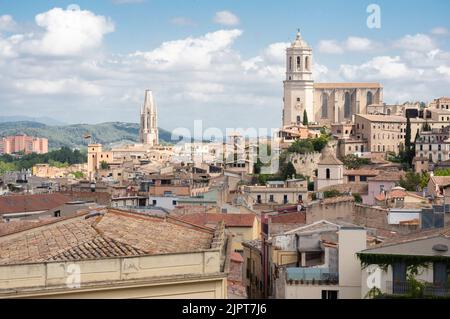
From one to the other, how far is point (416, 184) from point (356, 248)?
26.6 metres

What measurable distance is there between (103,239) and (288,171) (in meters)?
40.2

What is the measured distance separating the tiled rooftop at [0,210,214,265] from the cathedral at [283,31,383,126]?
79.3 meters

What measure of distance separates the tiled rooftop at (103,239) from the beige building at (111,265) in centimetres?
1

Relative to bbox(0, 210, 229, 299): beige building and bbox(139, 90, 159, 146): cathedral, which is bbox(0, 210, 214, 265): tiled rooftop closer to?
bbox(0, 210, 229, 299): beige building

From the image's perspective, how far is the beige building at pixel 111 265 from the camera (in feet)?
33.3

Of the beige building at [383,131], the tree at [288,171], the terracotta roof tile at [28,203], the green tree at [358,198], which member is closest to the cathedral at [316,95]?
the beige building at [383,131]

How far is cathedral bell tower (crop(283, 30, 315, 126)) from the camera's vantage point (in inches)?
3702

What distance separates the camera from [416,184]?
131 ft

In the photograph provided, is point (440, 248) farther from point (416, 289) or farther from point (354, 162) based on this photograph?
point (354, 162)

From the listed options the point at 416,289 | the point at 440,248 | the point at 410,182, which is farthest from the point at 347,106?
the point at 416,289

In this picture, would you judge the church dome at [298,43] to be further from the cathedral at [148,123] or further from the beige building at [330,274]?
the beige building at [330,274]

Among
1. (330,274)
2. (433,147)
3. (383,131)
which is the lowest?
(330,274)

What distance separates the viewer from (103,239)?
1176cm
